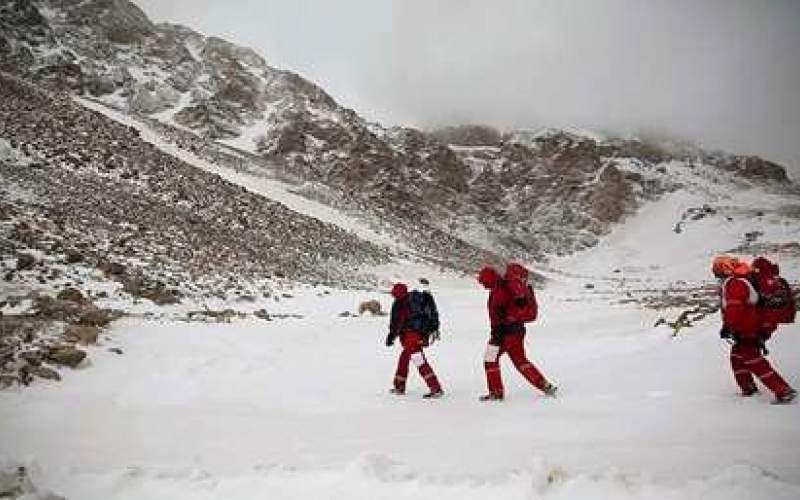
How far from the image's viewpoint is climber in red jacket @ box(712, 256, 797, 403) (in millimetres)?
8055

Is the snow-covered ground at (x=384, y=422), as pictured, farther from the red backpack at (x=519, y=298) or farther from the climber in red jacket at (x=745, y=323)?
the red backpack at (x=519, y=298)

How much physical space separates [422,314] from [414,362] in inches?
27.4

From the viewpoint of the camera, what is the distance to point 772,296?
812 cm

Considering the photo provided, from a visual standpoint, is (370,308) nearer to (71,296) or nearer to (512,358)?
(71,296)

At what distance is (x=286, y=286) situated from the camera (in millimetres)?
29266

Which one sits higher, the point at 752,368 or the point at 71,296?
the point at 752,368

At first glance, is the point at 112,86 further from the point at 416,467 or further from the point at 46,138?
the point at 416,467

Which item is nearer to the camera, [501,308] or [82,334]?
[501,308]

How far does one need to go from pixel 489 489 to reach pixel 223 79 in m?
96.8


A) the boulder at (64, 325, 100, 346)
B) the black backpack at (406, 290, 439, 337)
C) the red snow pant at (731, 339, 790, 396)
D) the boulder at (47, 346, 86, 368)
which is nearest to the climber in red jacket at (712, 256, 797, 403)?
the red snow pant at (731, 339, 790, 396)

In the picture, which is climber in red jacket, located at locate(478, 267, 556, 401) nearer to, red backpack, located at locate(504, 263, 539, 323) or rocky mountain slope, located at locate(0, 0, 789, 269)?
red backpack, located at locate(504, 263, 539, 323)

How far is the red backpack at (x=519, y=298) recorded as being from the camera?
9.63 meters

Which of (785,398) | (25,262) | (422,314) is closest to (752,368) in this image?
(785,398)

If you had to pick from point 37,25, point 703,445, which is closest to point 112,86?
point 37,25
